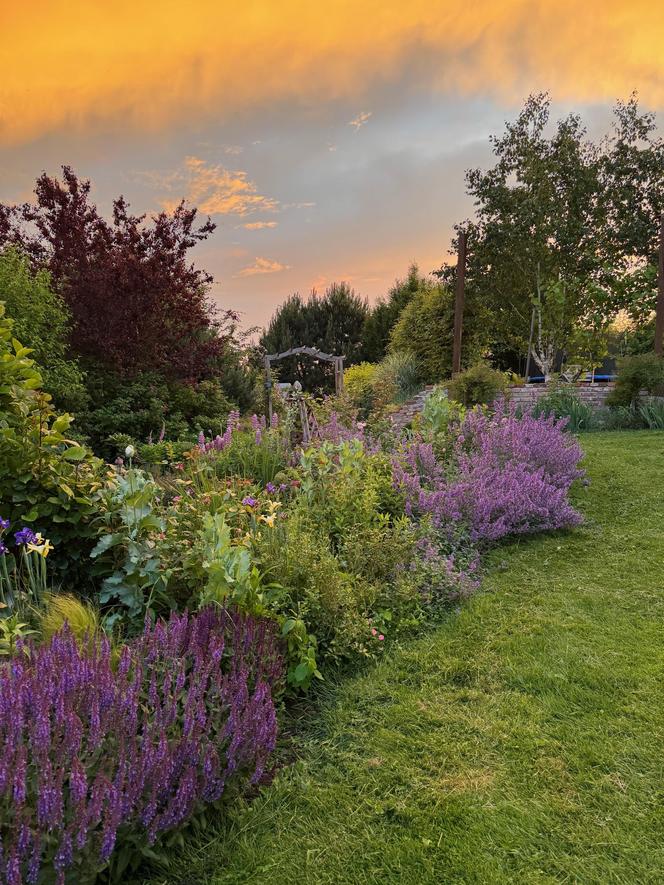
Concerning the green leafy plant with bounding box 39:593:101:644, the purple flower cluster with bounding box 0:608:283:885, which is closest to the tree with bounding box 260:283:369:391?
the green leafy plant with bounding box 39:593:101:644

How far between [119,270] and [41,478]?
5976 mm

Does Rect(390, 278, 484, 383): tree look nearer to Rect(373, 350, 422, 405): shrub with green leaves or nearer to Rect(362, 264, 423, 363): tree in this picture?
Rect(373, 350, 422, 405): shrub with green leaves

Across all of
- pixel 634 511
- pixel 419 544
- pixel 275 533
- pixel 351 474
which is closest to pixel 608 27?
pixel 634 511

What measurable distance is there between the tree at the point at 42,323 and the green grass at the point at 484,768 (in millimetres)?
5858

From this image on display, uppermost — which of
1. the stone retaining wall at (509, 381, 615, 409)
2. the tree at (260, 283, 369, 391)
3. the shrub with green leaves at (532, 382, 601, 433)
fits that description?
the tree at (260, 283, 369, 391)

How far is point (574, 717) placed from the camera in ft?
6.43

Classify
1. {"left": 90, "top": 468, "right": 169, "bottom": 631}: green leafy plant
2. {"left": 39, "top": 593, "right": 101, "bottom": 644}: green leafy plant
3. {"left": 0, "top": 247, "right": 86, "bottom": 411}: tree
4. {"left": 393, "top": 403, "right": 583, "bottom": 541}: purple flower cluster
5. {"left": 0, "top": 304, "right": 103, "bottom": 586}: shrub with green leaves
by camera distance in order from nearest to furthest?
{"left": 39, "top": 593, "right": 101, "bottom": 644}: green leafy plant
{"left": 90, "top": 468, "right": 169, "bottom": 631}: green leafy plant
{"left": 0, "top": 304, "right": 103, "bottom": 586}: shrub with green leaves
{"left": 393, "top": 403, "right": 583, "bottom": 541}: purple flower cluster
{"left": 0, "top": 247, "right": 86, "bottom": 411}: tree

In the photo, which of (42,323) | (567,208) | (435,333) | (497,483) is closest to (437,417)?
(497,483)

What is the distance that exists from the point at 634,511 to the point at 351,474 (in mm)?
2416

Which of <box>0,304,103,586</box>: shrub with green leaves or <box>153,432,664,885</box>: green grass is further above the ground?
<box>0,304,103,586</box>: shrub with green leaves

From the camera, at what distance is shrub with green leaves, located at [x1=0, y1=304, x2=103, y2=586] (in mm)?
2564

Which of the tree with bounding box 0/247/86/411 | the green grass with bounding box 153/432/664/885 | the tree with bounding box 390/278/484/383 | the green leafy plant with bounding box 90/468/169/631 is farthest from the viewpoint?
the tree with bounding box 390/278/484/383

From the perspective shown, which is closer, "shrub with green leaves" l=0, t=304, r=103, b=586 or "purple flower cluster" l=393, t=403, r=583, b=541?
"shrub with green leaves" l=0, t=304, r=103, b=586

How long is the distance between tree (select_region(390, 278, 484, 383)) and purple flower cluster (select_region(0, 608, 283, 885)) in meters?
14.3
